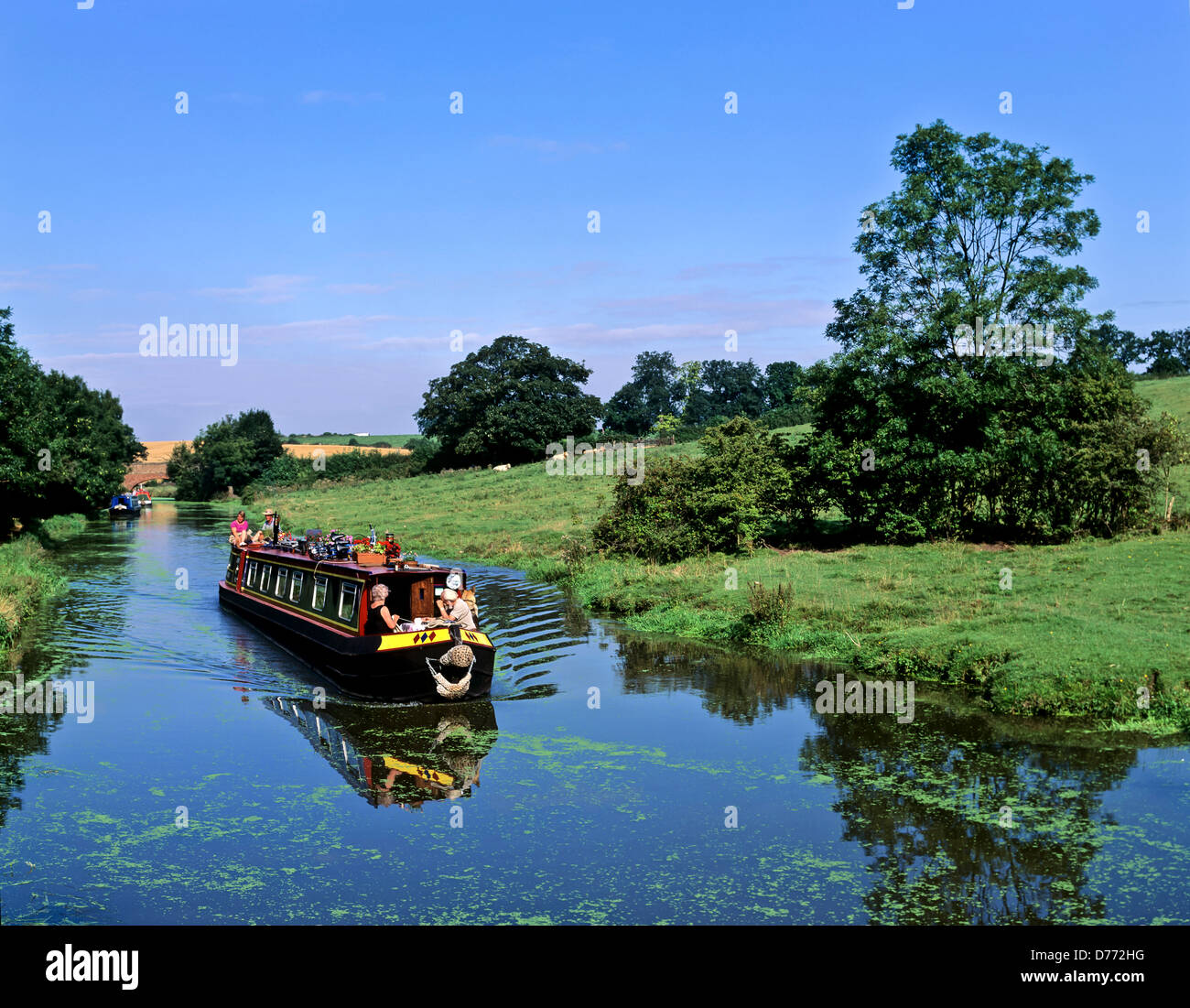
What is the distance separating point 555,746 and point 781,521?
1836 cm

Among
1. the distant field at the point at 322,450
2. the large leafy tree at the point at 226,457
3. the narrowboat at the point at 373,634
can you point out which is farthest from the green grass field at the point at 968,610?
the distant field at the point at 322,450

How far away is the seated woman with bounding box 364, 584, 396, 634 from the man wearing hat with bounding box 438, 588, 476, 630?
0.88 metres

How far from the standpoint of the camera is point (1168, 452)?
24.9 m

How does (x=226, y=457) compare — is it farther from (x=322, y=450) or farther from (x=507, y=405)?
(x=507, y=405)

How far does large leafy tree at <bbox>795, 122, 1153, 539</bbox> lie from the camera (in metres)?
25.5

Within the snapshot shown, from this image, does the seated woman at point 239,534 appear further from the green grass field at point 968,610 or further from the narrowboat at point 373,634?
the green grass field at point 968,610

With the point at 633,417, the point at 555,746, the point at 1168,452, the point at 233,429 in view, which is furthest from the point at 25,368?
the point at 633,417

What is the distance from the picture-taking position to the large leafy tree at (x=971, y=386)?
A: 2552 centimetres

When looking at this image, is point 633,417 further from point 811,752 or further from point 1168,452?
point 811,752

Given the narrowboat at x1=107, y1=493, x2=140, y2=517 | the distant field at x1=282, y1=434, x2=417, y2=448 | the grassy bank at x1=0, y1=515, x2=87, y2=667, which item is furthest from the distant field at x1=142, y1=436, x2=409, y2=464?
the grassy bank at x1=0, y1=515, x2=87, y2=667

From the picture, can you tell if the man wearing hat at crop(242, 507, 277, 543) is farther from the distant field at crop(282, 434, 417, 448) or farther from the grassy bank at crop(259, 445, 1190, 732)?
the distant field at crop(282, 434, 417, 448)

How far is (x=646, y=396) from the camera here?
137 m

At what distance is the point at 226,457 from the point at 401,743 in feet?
286

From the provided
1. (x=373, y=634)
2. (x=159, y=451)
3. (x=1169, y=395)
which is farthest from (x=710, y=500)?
(x=159, y=451)
